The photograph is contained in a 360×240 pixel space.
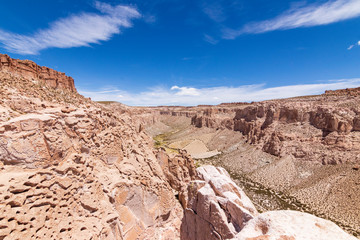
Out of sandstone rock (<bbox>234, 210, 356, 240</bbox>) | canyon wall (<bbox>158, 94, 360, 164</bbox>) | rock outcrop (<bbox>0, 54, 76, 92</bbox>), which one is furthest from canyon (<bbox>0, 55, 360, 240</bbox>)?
canyon wall (<bbox>158, 94, 360, 164</bbox>)

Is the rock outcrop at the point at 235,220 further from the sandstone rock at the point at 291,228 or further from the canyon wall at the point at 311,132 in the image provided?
the canyon wall at the point at 311,132

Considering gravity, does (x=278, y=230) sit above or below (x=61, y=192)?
below

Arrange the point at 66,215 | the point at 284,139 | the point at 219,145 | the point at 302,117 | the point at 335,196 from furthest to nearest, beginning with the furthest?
the point at 219,145
the point at 302,117
the point at 284,139
the point at 335,196
the point at 66,215

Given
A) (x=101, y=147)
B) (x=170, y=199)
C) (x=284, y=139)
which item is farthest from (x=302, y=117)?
(x=101, y=147)

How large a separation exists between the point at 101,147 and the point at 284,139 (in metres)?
42.7

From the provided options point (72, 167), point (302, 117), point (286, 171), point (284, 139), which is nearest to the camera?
point (72, 167)

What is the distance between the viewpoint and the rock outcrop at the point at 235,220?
479cm

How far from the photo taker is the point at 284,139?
38750 mm

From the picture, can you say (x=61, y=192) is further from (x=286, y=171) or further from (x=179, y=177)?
(x=286, y=171)

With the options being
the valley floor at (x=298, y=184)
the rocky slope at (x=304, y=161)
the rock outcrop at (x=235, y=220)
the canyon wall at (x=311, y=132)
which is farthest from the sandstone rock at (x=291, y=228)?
the canyon wall at (x=311, y=132)

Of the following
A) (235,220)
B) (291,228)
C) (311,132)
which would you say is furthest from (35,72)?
(311,132)

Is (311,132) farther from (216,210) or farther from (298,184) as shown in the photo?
(216,210)

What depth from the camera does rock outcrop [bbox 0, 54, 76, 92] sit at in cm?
2109

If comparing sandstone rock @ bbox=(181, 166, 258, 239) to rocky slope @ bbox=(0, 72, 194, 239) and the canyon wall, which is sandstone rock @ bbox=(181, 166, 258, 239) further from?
the canyon wall
